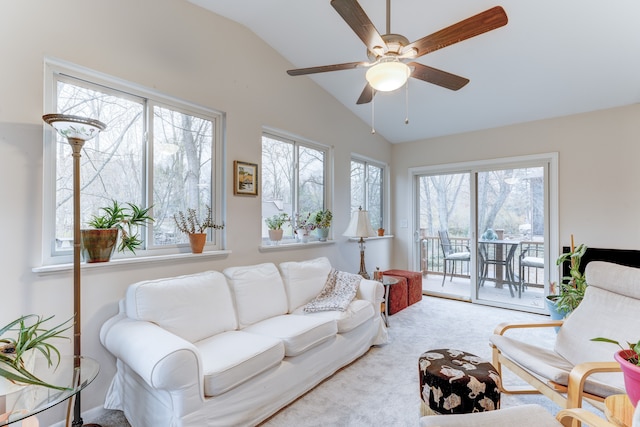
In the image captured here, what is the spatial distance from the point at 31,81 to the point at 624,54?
4.65 meters

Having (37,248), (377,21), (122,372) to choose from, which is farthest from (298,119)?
(122,372)

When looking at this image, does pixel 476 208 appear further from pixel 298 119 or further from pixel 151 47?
pixel 151 47

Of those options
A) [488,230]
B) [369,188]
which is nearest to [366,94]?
[369,188]

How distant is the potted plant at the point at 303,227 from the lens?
12.2ft

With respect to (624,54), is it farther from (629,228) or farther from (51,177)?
(51,177)

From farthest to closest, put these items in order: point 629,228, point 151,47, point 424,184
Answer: point 424,184 → point 629,228 → point 151,47

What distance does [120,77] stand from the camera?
7.32ft

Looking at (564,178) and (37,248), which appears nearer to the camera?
(37,248)

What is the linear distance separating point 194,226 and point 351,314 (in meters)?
1.56

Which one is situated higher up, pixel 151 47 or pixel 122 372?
pixel 151 47

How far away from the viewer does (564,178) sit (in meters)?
3.92

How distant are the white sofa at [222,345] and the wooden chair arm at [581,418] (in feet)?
4.77

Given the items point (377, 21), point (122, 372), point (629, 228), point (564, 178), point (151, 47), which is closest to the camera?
point (122, 372)

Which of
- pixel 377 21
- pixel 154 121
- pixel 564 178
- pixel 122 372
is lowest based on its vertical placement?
pixel 122 372
